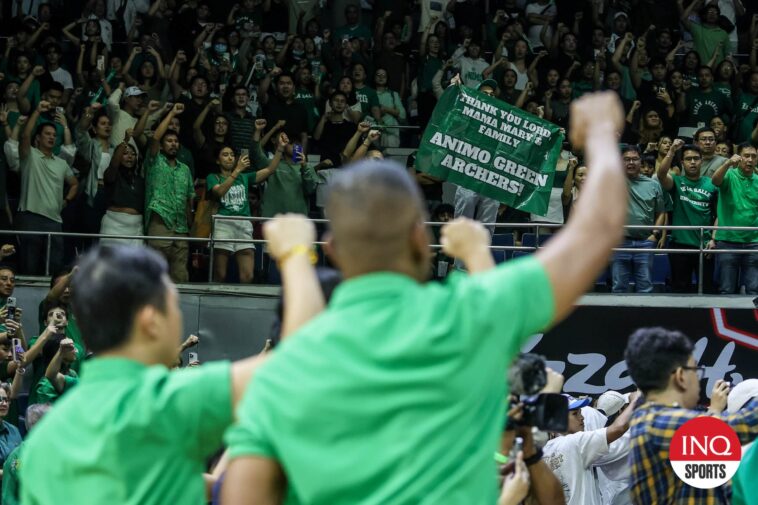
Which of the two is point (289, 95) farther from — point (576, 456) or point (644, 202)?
point (576, 456)

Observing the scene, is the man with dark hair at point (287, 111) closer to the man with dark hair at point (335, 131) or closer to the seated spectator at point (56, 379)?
the man with dark hair at point (335, 131)

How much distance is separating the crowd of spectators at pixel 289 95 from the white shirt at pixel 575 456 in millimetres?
5351

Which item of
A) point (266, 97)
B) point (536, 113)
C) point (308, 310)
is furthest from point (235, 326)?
point (308, 310)

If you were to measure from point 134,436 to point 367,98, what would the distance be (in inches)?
531

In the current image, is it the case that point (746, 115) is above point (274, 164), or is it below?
above

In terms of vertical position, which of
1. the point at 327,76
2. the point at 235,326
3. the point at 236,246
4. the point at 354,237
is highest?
the point at 327,76

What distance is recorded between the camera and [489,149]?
13.1m

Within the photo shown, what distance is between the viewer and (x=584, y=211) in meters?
2.18

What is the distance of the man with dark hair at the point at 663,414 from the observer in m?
4.19

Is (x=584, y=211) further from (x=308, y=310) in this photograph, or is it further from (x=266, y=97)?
(x=266, y=97)

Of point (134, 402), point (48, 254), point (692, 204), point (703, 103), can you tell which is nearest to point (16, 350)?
point (48, 254)

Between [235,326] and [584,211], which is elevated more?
[584,211]

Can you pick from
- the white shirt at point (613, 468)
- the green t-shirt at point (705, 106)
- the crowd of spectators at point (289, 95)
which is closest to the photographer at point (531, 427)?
the white shirt at point (613, 468)

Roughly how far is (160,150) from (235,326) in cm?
197
